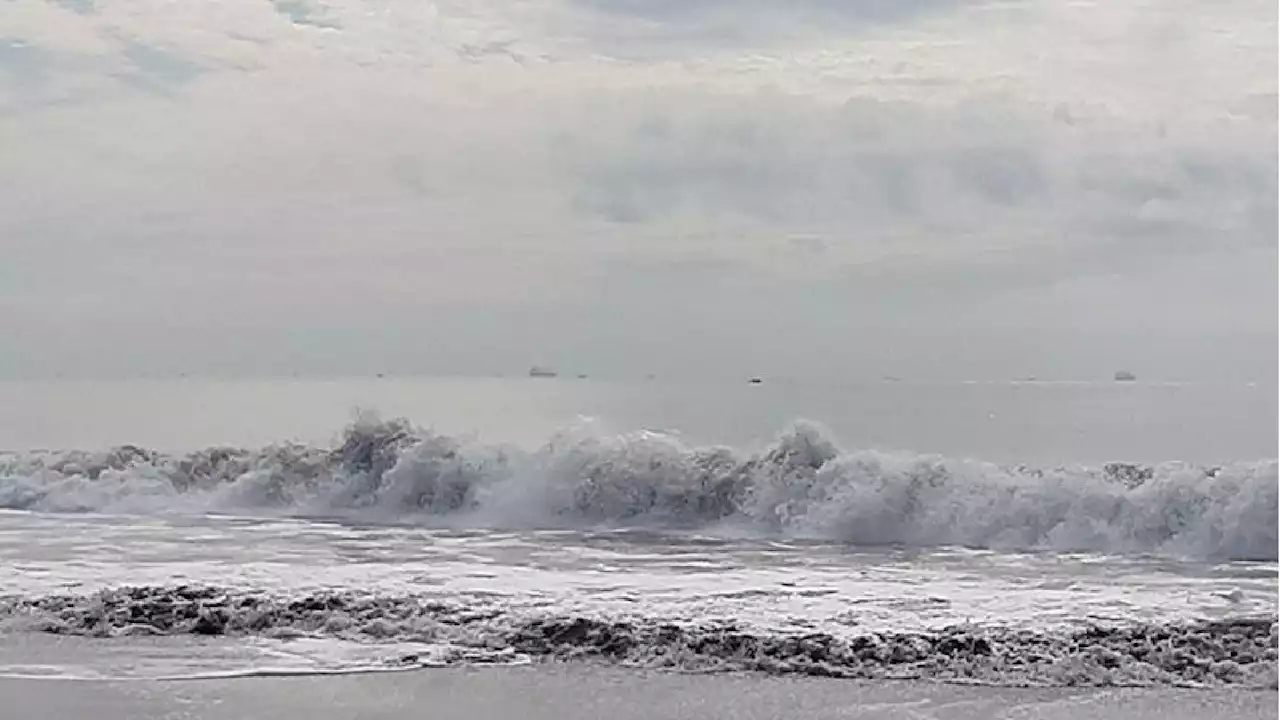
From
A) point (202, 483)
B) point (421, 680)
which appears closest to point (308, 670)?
point (421, 680)

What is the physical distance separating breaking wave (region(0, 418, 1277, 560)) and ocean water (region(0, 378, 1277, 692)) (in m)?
0.02

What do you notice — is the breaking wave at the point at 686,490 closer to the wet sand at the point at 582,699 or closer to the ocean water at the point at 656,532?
the ocean water at the point at 656,532

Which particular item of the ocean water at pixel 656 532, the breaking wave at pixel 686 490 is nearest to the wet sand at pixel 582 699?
the ocean water at pixel 656 532

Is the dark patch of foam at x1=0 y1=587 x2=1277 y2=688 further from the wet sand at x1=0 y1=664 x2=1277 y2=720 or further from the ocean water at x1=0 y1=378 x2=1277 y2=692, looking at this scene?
the wet sand at x1=0 y1=664 x2=1277 y2=720

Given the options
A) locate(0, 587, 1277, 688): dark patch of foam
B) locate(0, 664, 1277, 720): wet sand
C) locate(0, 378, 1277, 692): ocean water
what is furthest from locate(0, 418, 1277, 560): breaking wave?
locate(0, 664, 1277, 720): wet sand

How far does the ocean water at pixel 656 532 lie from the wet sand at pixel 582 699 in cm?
10

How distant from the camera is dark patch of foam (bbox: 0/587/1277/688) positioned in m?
3.72

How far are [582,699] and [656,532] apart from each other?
3318 millimetres

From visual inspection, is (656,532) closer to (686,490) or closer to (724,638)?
(686,490)

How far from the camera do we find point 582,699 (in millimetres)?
3533

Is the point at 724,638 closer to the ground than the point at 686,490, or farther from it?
closer to the ground

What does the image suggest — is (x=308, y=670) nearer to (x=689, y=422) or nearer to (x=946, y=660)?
(x=946, y=660)

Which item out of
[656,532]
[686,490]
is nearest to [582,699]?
[656,532]

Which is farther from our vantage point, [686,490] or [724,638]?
[686,490]
